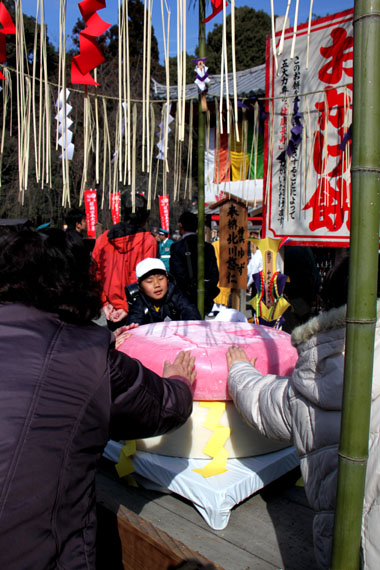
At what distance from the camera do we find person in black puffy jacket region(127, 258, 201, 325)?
296cm

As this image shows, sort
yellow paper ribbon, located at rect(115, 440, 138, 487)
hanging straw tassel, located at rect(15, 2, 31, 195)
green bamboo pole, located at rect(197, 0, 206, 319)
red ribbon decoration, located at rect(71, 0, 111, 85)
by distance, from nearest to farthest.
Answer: red ribbon decoration, located at rect(71, 0, 111, 85) < hanging straw tassel, located at rect(15, 2, 31, 195) < yellow paper ribbon, located at rect(115, 440, 138, 487) < green bamboo pole, located at rect(197, 0, 206, 319)

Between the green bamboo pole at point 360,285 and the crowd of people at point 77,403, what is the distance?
6cm

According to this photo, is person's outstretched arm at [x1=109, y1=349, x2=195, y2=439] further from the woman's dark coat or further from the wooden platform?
the wooden platform

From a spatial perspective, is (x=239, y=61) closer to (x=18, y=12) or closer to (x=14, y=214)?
Result: (x=14, y=214)

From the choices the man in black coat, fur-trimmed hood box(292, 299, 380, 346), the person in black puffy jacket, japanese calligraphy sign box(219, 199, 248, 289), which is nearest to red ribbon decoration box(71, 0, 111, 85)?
fur-trimmed hood box(292, 299, 380, 346)

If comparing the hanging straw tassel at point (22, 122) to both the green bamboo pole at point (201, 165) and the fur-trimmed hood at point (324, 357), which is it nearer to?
the green bamboo pole at point (201, 165)

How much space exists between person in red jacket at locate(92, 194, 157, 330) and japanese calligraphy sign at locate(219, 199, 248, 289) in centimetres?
181

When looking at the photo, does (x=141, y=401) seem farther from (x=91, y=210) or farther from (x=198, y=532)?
(x=91, y=210)

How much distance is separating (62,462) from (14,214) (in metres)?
14.2

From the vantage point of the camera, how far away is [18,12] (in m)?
1.77

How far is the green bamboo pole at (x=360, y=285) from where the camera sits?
2.84ft

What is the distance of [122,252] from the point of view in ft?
11.3

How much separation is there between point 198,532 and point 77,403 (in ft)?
3.77

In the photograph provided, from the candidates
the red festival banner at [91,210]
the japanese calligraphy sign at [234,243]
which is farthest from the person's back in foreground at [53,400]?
the red festival banner at [91,210]
